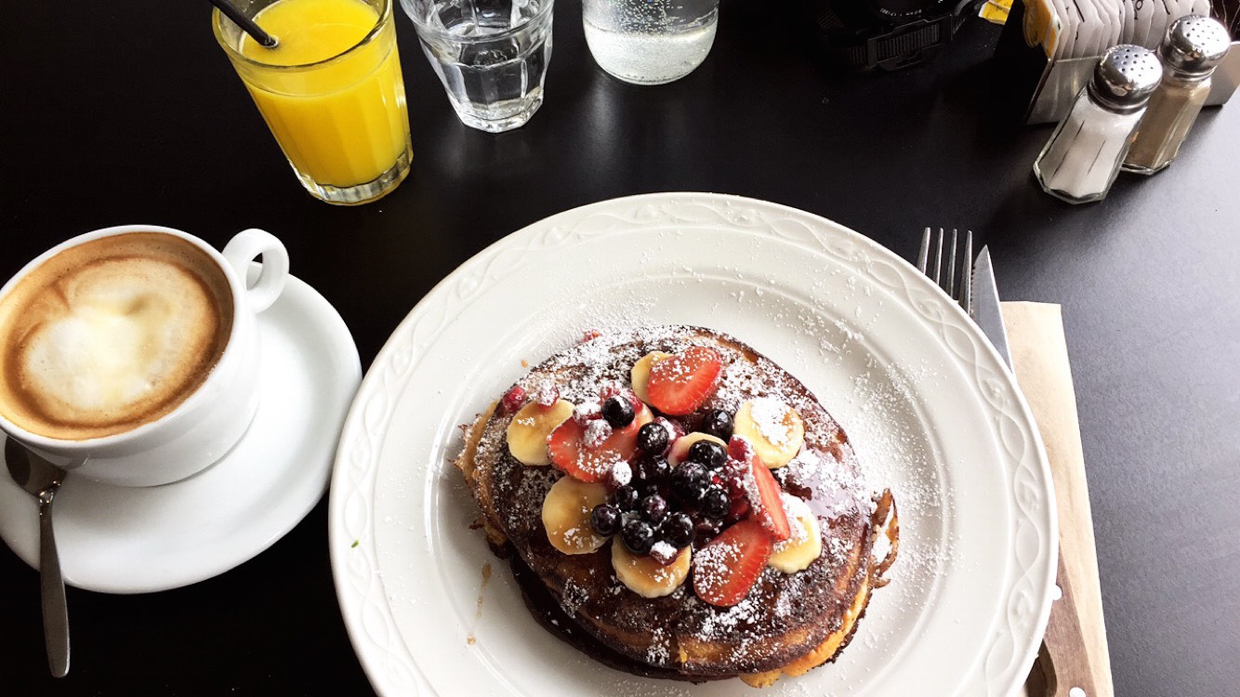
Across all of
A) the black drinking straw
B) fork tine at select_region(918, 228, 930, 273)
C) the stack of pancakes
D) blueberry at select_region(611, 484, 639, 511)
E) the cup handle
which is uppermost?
the black drinking straw

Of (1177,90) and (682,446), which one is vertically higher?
(1177,90)

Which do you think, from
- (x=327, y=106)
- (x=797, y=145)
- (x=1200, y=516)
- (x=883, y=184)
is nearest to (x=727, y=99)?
(x=797, y=145)

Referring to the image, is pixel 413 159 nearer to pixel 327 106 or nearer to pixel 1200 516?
pixel 327 106

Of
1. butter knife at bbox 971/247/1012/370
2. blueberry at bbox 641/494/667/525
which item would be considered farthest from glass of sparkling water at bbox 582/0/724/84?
blueberry at bbox 641/494/667/525

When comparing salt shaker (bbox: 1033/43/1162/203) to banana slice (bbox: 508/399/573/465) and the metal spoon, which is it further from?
the metal spoon

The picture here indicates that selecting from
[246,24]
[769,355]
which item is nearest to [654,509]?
[769,355]

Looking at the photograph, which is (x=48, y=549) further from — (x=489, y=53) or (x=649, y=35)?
(x=649, y=35)
